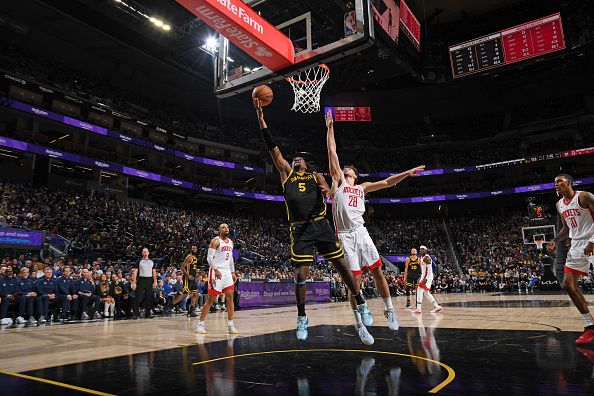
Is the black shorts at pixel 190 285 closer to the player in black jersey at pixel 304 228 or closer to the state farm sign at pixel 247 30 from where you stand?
the state farm sign at pixel 247 30

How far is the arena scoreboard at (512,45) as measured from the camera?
18375 mm

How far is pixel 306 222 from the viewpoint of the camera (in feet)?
16.2

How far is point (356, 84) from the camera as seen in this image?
99.1ft

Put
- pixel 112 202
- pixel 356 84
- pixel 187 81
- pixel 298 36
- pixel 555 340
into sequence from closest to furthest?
pixel 555 340 → pixel 298 36 → pixel 112 202 → pixel 356 84 → pixel 187 81

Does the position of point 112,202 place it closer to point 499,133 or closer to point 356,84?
point 356,84

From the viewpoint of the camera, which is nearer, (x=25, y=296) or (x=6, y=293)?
(x=6, y=293)

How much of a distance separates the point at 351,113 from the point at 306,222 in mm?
33189

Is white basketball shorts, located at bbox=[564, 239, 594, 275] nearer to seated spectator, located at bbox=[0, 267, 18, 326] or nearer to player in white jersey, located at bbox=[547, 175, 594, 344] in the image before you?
player in white jersey, located at bbox=[547, 175, 594, 344]

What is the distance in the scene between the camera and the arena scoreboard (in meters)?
18.4

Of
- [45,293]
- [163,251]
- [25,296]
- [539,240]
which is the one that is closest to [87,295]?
[45,293]

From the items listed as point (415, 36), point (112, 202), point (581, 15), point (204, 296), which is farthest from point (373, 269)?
point (581, 15)

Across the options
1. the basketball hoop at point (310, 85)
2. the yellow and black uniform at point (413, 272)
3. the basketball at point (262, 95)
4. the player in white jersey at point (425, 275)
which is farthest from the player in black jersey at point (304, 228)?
the yellow and black uniform at point (413, 272)

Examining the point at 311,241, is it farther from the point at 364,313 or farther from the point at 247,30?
the point at 247,30

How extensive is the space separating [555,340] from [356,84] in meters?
27.0
